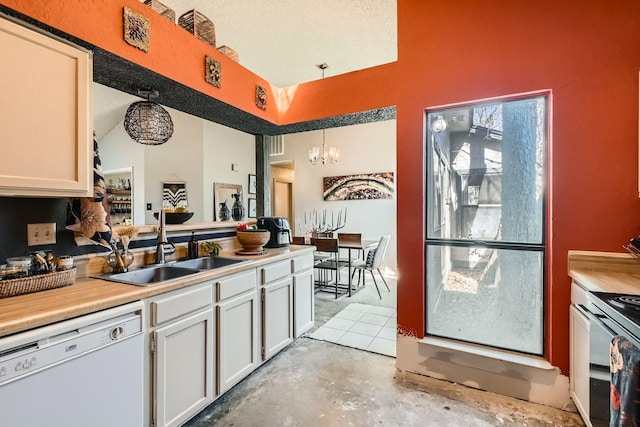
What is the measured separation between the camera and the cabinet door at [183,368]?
148 centimetres

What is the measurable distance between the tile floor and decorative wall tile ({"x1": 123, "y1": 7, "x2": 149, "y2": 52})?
265 cm

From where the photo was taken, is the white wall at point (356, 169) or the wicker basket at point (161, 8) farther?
the white wall at point (356, 169)

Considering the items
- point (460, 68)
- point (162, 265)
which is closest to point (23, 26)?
point (162, 265)

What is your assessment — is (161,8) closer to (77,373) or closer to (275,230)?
(275,230)

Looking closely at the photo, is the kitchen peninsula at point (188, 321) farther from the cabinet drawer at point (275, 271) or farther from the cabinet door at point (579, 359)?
the cabinet door at point (579, 359)

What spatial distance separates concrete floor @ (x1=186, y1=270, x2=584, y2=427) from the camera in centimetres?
175

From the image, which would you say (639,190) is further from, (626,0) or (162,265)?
(162,265)

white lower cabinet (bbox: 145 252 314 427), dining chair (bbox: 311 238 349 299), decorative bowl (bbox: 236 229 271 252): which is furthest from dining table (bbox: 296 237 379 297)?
decorative bowl (bbox: 236 229 271 252)

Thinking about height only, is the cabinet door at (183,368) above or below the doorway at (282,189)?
below

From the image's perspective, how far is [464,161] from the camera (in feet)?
7.55

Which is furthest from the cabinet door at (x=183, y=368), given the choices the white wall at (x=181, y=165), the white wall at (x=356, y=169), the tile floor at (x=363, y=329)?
the white wall at (x=356, y=169)

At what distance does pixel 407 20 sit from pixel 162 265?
2507mm

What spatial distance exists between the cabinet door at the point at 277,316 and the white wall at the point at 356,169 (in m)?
3.28

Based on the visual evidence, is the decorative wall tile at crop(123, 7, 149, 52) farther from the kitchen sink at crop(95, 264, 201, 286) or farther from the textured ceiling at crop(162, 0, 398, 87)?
the kitchen sink at crop(95, 264, 201, 286)
